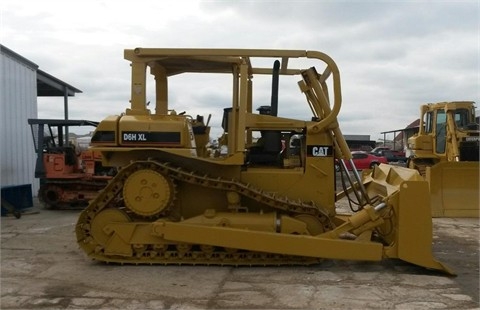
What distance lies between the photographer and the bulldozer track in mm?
6277

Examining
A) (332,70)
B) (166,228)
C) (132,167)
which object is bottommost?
(166,228)

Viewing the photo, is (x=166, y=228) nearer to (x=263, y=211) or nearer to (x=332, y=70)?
(x=263, y=211)

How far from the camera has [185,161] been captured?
6.56m

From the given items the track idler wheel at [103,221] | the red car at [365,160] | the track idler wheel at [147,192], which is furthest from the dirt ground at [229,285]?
the red car at [365,160]

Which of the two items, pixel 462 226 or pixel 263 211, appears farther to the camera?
pixel 462 226

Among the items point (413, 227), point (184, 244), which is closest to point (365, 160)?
point (413, 227)

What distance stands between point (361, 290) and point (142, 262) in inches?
110

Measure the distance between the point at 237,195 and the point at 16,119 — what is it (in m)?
10.1

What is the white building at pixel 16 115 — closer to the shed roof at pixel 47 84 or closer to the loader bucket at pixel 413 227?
the shed roof at pixel 47 84

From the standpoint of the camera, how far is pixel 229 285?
217 inches

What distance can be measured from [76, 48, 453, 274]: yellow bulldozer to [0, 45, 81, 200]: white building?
7.79 metres

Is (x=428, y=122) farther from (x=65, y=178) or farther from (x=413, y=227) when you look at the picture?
(x=65, y=178)

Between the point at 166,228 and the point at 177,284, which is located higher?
the point at 166,228


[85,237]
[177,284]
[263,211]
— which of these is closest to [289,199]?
[263,211]
